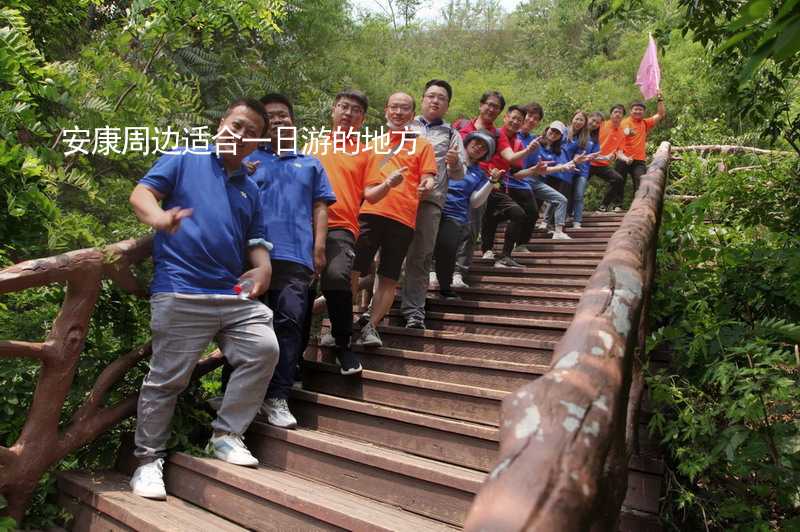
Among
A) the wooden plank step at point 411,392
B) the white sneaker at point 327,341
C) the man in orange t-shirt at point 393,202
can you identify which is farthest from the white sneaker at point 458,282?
the wooden plank step at point 411,392

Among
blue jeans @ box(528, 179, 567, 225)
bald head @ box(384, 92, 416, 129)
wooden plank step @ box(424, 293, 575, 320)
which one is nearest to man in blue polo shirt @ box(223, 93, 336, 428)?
bald head @ box(384, 92, 416, 129)

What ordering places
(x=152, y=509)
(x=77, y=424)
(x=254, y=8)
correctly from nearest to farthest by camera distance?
(x=152, y=509) → (x=77, y=424) → (x=254, y=8)

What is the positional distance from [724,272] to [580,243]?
134 inches

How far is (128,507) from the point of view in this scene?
286cm

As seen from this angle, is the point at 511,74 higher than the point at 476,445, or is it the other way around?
the point at 511,74

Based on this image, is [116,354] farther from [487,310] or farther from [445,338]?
[487,310]

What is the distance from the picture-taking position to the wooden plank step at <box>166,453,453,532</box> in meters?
2.62

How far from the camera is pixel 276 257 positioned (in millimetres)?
3471

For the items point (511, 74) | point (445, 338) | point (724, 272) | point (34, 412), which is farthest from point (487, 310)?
point (511, 74)

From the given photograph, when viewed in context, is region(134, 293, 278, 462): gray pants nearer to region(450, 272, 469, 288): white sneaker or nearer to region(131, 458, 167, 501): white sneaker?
region(131, 458, 167, 501): white sneaker

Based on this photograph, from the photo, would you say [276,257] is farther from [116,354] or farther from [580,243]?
[580,243]

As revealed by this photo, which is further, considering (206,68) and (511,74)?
(511,74)


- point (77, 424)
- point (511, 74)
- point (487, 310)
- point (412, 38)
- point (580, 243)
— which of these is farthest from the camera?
point (412, 38)

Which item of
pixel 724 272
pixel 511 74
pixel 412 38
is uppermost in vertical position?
pixel 412 38
